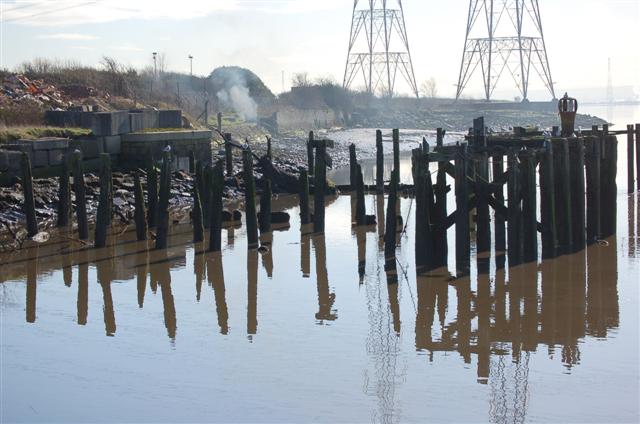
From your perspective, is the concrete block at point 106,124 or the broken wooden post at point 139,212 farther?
the concrete block at point 106,124

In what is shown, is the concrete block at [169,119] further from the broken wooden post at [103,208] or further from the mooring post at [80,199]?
the broken wooden post at [103,208]

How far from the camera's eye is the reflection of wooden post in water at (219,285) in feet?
56.2

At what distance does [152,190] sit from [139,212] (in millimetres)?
1071

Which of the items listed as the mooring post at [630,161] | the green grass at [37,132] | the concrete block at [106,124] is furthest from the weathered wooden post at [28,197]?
the mooring post at [630,161]

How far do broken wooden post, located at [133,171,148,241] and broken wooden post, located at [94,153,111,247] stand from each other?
0.67 m

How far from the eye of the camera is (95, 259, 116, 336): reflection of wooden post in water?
17.0 meters

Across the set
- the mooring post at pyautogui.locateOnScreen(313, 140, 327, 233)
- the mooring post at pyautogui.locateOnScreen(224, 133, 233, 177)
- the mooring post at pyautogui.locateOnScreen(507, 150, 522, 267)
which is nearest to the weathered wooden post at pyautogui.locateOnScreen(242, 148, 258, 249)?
the mooring post at pyautogui.locateOnScreen(313, 140, 327, 233)

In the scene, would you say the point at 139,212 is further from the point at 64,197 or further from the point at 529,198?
the point at 529,198

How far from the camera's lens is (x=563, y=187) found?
2041 centimetres

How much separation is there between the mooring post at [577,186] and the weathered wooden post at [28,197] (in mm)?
12079

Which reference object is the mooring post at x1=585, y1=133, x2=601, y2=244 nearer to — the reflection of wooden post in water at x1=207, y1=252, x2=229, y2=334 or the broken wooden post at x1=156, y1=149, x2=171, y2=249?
the reflection of wooden post in water at x1=207, y1=252, x2=229, y2=334

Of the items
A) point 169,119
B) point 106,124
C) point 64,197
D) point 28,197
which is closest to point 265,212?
point 64,197

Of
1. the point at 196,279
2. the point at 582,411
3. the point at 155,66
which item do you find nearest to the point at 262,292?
the point at 196,279

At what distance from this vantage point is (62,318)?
57.9ft
